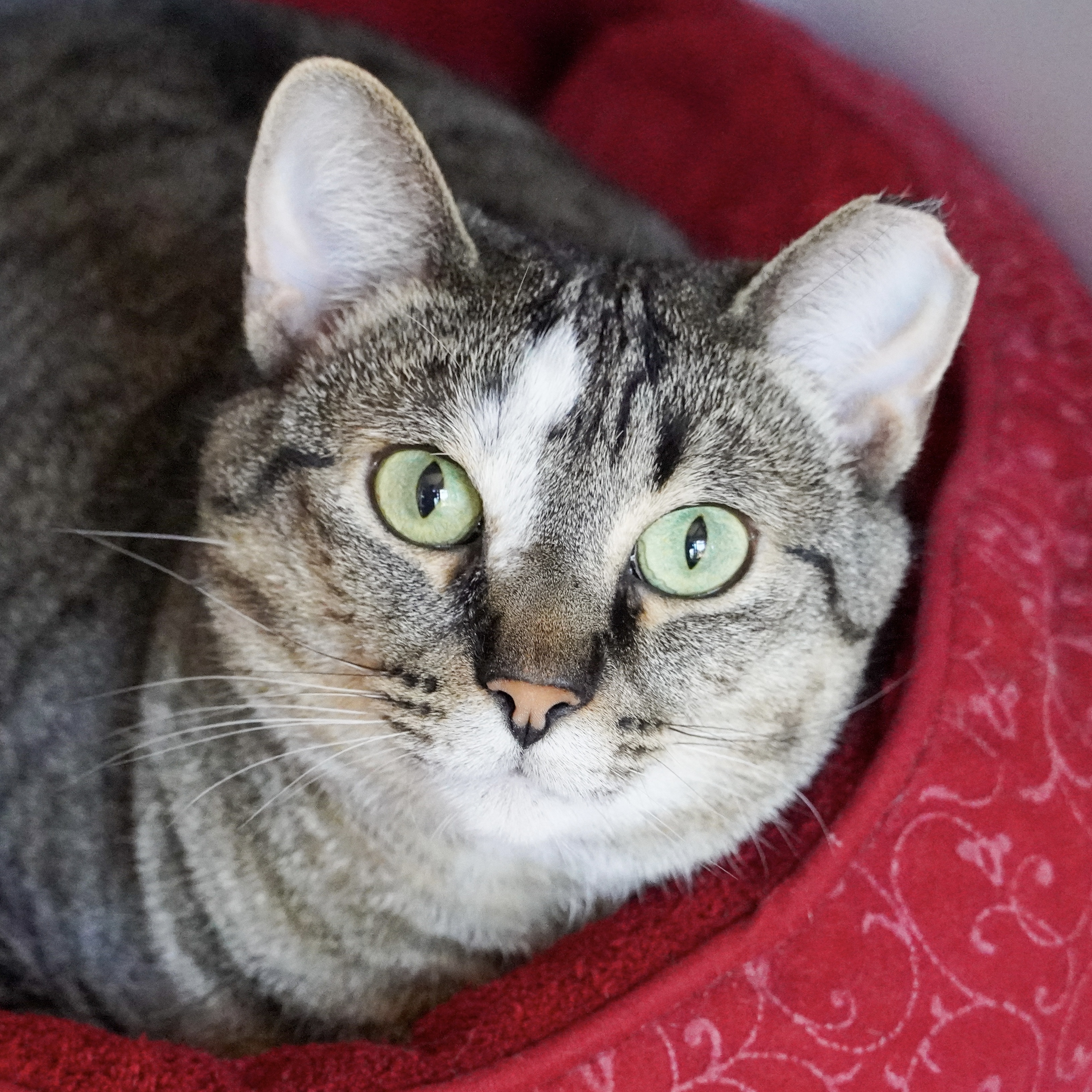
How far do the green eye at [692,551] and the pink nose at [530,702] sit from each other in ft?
0.53

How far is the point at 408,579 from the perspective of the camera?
107 cm

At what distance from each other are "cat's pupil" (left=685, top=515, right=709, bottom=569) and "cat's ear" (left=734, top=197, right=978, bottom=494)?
211 mm

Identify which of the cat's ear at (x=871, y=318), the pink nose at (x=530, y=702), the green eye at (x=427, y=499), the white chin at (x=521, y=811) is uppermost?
the cat's ear at (x=871, y=318)

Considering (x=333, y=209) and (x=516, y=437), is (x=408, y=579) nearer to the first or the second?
(x=516, y=437)

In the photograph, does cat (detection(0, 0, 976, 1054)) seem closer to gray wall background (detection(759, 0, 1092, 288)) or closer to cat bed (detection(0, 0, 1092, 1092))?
cat bed (detection(0, 0, 1092, 1092))

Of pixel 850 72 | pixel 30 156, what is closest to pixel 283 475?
pixel 30 156

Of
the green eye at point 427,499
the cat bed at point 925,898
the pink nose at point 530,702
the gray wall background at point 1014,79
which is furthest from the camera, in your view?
the gray wall background at point 1014,79

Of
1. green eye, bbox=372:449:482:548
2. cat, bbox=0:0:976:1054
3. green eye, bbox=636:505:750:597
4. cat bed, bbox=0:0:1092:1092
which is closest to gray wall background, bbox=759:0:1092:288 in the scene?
cat bed, bbox=0:0:1092:1092

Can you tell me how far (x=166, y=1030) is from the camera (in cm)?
135

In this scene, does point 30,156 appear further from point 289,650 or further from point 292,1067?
point 292,1067

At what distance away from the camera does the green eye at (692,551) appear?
1069mm

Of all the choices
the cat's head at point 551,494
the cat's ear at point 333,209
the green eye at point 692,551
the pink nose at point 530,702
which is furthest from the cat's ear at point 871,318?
the pink nose at point 530,702

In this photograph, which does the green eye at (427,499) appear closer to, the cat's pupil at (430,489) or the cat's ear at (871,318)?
the cat's pupil at (430,489)

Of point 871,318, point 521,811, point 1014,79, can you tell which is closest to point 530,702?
point 521,811
